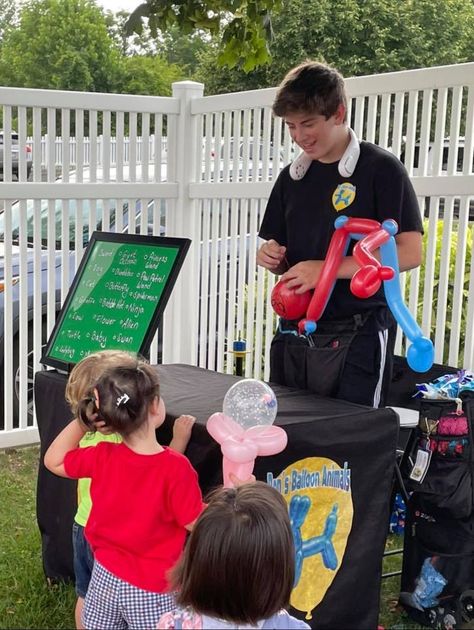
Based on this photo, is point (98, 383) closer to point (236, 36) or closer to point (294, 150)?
point (236, 36)

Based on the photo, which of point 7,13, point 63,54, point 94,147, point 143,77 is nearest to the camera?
point 94,147

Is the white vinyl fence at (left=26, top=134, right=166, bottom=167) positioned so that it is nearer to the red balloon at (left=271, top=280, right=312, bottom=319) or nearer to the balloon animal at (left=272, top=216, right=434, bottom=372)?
the red balloon at (left=271, top=280, right=312, bottom=319)

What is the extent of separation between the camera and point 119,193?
573 cm

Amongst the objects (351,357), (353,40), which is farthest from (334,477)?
(353,40)

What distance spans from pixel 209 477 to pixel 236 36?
203cm

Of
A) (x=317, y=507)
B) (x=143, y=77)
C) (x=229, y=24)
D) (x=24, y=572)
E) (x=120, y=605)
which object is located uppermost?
(x=143, y=77)

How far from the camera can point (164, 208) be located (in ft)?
19.9

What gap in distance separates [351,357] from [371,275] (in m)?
0.47

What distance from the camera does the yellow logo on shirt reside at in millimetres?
3201

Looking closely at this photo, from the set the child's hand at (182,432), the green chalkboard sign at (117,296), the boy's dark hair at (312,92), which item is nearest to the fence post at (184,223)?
the green chalkboard sign at (117,296)

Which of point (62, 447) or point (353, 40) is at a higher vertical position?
point (353, 40)

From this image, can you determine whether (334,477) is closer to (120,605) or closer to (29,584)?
(120,605)

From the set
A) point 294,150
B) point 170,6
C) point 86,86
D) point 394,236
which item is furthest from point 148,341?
point 86,86

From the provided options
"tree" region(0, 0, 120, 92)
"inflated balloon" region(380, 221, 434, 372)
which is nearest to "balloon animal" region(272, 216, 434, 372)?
"inflated balloon" region(380, 221, 434, 372)
